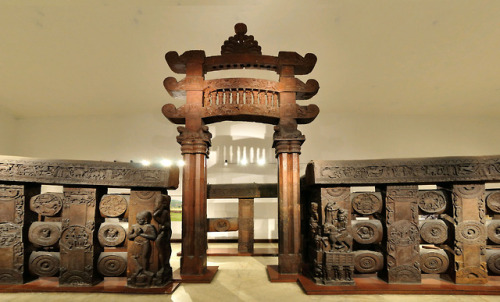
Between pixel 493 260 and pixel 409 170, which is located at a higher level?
pixel 409 170

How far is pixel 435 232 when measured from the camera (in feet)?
10.6

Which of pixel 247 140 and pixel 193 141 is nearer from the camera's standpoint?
pixel 193 141

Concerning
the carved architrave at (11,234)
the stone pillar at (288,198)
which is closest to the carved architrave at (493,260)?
the stone pillar at (288,198)

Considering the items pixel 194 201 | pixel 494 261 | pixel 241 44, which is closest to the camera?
pixel 494 261

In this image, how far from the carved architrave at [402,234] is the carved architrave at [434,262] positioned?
0.15 meters

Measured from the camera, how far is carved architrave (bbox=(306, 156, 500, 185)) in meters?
3.07

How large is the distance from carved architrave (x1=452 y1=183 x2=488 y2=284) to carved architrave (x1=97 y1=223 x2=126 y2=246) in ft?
13.6

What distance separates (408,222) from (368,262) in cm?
71

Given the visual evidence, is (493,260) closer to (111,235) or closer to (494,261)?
(494,261)

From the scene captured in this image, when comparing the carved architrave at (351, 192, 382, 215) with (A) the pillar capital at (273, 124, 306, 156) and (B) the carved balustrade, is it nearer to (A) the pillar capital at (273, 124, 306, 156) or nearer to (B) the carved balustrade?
(A) the pillar capital at (273, 124, 306, 156)

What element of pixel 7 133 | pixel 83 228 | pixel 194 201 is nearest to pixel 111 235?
pixel 83 228

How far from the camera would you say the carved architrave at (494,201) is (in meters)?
3.20

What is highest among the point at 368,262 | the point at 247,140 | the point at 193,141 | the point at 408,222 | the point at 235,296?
the point at 247,140

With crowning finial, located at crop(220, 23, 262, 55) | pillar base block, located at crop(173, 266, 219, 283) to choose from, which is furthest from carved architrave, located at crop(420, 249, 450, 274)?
crowning finial, located at crop(220, 23, 262, 55)
